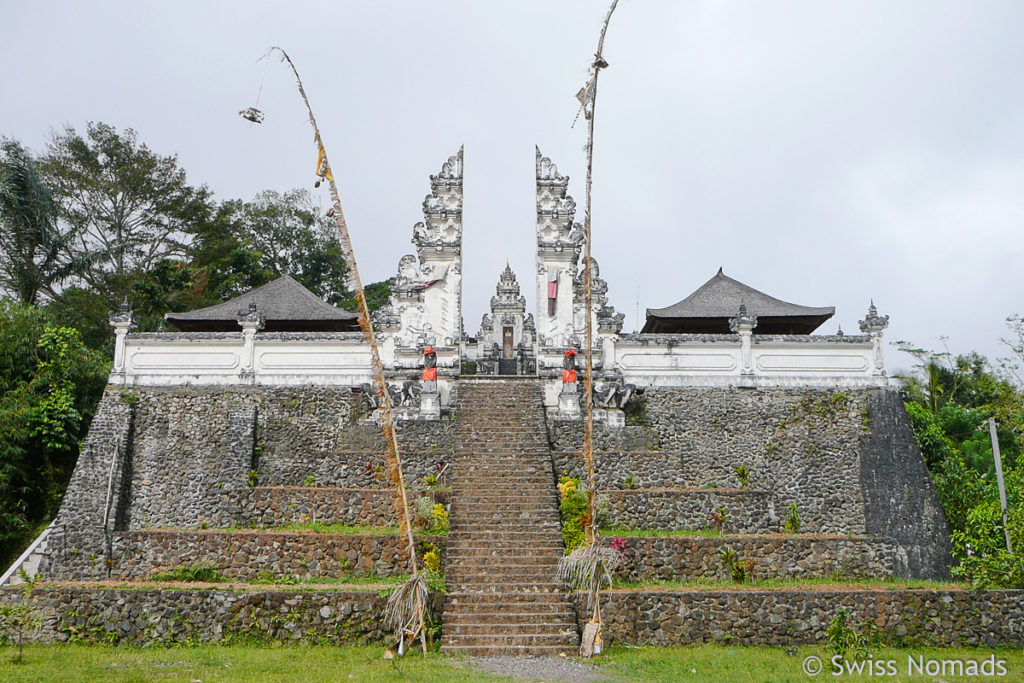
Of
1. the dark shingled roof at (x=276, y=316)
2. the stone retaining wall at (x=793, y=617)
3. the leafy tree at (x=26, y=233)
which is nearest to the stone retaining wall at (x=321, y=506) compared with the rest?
the stone retaining wall at (x=793, y=617)

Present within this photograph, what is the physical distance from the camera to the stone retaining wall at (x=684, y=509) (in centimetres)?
1641

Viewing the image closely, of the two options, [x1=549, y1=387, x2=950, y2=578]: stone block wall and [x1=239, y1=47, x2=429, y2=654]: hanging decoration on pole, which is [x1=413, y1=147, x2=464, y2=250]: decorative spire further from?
[x1=239, y1=47, x2=429, y2=654]: hanging decoration on pole

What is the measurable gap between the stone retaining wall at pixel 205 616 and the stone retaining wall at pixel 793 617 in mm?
2840

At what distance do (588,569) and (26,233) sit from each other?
2005 cm

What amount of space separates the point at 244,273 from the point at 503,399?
18514 mm

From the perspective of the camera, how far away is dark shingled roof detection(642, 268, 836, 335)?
22.1 metres

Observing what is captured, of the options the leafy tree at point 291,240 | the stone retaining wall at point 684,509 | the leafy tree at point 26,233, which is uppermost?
the leafy tree at point 291,240

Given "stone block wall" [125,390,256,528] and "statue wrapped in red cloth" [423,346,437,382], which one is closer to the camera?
"stone block wall" [125,390,256,528]

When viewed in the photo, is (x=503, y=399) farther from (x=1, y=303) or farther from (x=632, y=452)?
(x=1, y=303)

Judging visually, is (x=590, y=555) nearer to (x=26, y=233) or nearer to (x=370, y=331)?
(x=370, y=331)

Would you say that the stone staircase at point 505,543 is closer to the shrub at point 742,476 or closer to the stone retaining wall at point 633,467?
the stone retaining wall at point 633,467

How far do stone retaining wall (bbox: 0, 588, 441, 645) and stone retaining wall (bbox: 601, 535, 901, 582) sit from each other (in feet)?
12.2

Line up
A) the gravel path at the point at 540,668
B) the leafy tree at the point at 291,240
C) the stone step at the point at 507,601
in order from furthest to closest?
the leafy tree at the point at 291,240, the stone step at the point at 507,601, the gravel path at the point at 540,668

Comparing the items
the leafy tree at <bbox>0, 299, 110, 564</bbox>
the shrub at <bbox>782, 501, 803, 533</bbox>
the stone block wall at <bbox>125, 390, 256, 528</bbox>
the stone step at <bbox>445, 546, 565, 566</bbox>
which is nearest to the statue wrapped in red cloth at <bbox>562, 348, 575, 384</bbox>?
the shrub at <bbox>782, 501, 803, 533</bbox>
